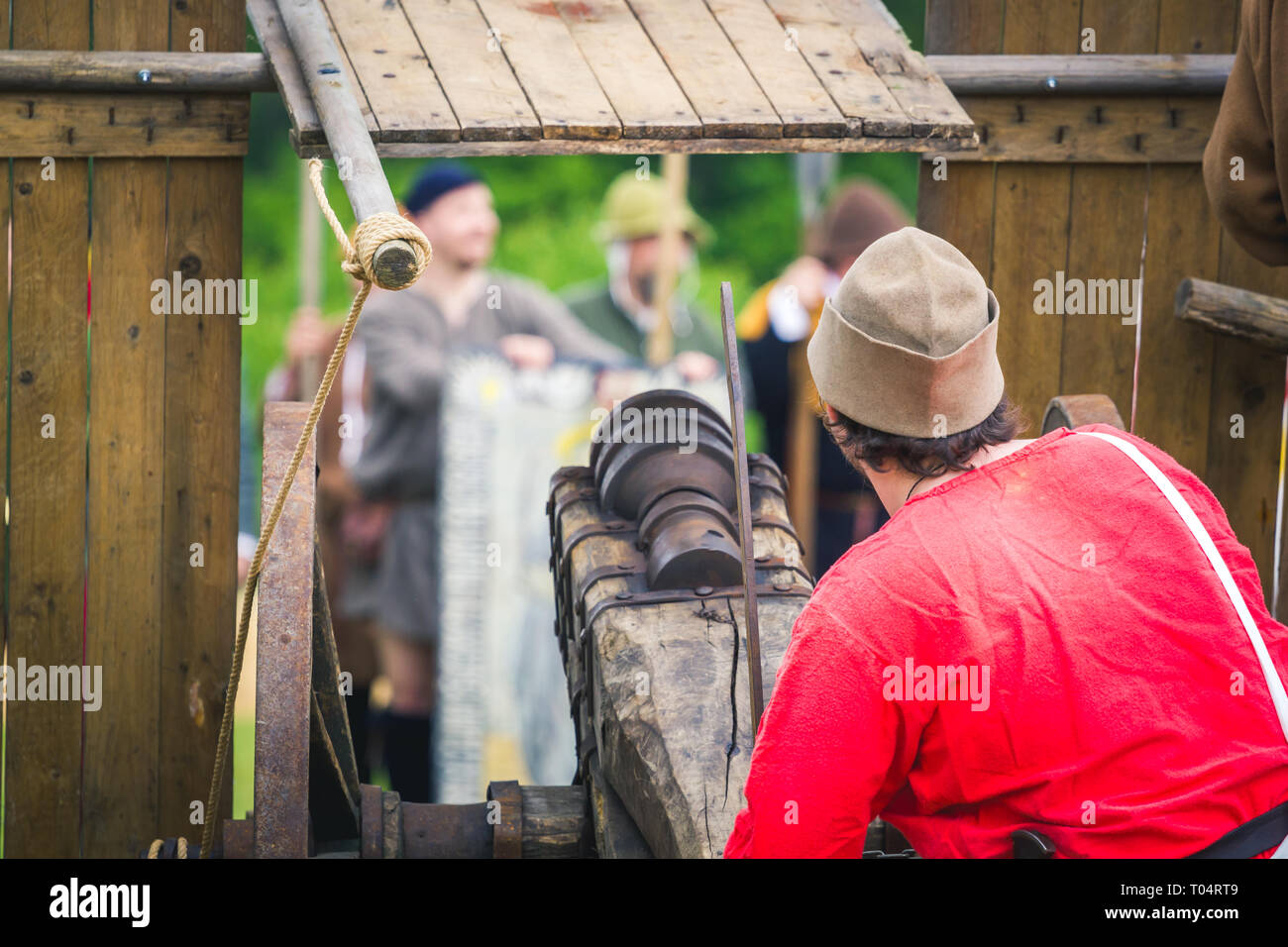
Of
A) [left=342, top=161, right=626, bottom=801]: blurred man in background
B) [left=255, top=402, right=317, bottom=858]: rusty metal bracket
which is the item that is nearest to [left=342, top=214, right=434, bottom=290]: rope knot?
[left=255, top=402, right=317, bottom=858]: rusty metal bracket

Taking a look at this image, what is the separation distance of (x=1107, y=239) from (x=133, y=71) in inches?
97.9

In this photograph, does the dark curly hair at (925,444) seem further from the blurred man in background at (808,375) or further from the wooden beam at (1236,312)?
the blurred man in background at (808,375)

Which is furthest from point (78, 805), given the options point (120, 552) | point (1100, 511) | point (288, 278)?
point (288, 278)

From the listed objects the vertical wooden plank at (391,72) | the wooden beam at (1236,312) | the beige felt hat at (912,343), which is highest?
the vertical wooden plank at (391,72)

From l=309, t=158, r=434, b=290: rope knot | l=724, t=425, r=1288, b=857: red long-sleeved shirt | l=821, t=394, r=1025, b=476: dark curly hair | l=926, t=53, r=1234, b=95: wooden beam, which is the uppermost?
l=926, t=53, r=1234, b=95: wooden beam

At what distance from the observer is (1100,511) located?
1.71m

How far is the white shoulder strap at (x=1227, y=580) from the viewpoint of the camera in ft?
5.35

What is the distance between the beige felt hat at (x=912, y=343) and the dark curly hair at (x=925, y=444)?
1 centimetres

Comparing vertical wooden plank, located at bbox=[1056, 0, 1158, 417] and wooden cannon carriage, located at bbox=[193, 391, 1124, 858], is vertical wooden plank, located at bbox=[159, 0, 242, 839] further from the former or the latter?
vertical wooden plank, located at bbox=[1056, 0, 1158, 417]

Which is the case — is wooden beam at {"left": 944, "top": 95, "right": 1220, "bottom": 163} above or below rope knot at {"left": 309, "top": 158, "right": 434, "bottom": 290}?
above

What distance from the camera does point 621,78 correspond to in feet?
10.2

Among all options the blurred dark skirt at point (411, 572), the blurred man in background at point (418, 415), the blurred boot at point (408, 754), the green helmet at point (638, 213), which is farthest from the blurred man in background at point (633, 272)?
the blurred boot at point (408, 754)

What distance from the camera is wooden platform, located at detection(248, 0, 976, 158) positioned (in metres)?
2.93
